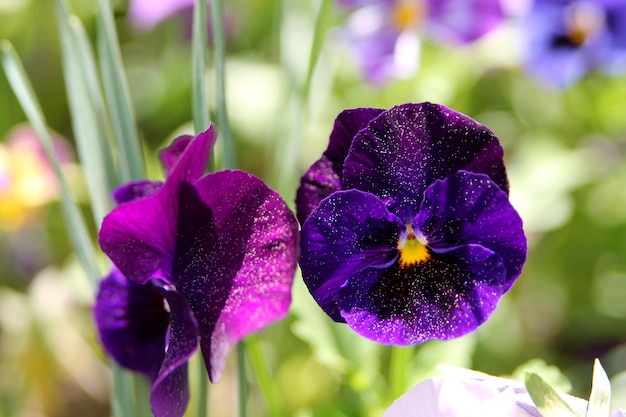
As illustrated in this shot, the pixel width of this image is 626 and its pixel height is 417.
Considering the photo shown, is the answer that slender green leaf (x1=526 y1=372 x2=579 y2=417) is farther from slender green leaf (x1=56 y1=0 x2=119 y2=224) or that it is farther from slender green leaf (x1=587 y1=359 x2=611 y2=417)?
slender green leaf (x1=56 y1=0 x2=119 y2=224)

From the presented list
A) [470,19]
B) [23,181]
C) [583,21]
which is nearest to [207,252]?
[470,19]

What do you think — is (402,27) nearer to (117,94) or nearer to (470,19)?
(470,19)

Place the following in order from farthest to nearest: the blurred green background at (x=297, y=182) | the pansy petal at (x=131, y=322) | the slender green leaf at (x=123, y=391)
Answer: the blurred green background at (x=297, y=182), the slender green leaf at (x=123, y=391), the pansy petal at (x=131, y=322)

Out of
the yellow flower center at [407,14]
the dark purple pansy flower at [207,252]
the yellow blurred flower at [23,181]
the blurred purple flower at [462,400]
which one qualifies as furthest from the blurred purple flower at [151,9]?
the blurred purple flower at [462,400]

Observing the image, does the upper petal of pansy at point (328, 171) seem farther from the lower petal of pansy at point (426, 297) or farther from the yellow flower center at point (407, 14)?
the yellow flower center at point (407, 14)

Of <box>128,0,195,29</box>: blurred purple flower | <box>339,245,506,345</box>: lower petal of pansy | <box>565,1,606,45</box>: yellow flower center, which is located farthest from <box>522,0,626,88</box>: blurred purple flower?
<box>339,245,506,345</box>: lower petal of pansy

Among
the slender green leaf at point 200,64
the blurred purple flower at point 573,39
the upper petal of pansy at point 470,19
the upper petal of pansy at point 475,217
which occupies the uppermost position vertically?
the slender green leaf at point 200,64
